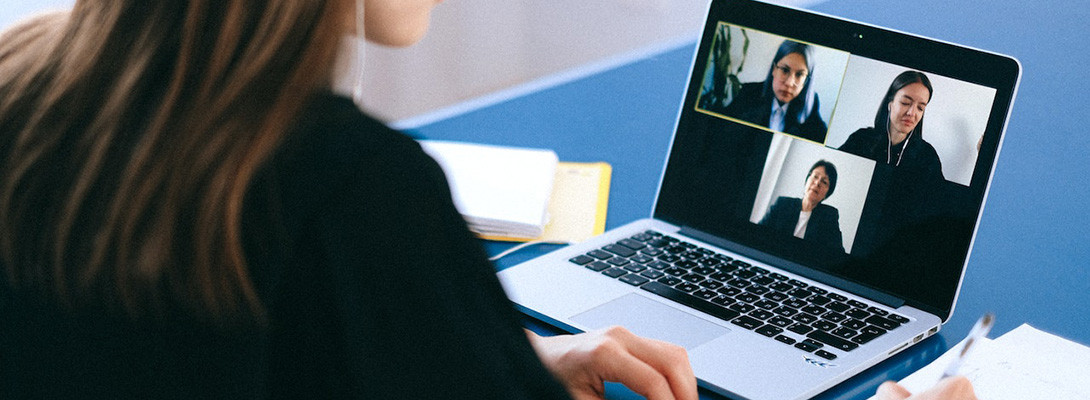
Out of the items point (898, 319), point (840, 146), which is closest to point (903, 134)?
point (840, 146)

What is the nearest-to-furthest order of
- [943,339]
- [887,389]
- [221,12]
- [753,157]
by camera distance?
[221,12] → [887,389] → [943,339] → [753,157]

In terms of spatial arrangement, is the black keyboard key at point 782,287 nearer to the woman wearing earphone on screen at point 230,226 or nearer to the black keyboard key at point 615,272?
the black keyboard key at point 615,272

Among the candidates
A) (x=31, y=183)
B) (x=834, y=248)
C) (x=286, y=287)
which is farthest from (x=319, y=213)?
(x=834, y=248)

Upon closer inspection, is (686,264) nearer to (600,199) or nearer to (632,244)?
(632,244)

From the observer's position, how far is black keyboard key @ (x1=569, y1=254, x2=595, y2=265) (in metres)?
1.07

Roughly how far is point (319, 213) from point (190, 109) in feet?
0.27

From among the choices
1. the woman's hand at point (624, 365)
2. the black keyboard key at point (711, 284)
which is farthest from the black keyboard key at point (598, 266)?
the woman's hand at point (624, 365)

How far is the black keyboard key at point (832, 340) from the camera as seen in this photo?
2.88ft

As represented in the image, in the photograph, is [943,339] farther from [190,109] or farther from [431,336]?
[190,109]

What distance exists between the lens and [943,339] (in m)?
0.92

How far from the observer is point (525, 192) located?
4.06 ft

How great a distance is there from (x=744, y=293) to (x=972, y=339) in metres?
0.34

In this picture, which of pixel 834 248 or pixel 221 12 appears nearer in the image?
pixel 221 12

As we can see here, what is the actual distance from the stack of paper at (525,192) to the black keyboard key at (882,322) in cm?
34
